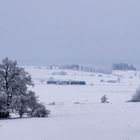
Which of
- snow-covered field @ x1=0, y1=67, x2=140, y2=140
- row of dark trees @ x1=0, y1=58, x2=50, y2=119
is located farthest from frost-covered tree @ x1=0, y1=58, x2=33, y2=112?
snow-covered field @ x1=0, y1=67, x2=140, y2=140

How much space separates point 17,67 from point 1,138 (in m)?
20.7

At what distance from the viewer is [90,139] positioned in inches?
677

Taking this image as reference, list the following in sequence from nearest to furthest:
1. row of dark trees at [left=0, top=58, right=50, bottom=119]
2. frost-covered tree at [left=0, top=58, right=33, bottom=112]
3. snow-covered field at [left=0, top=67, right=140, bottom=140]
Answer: snow-covered field at [left=0, top=67, right=140, bottom=140] → row of dark trees at [left=0, top=58, right=50, bottom=119] → frost-covered tree at [left=0, top=58, right=33, bottom=112]

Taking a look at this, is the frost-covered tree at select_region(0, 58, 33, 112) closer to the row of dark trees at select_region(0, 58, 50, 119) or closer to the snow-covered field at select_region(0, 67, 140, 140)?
the row of dark trees at select_region(0, 58, 50, 119)

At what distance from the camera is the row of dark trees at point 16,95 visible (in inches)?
1459

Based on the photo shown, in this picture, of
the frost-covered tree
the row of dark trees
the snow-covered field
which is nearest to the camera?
the snow-covered field

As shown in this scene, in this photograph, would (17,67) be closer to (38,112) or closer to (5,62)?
(5,62)

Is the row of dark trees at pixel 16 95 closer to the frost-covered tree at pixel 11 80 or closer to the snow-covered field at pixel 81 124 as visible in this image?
the frost-covered tree at pixel 11 80

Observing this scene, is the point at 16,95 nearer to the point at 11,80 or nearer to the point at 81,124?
the point at 11,80

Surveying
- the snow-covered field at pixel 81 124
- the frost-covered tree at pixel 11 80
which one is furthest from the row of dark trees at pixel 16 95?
the snow-covered field at pixel 81 124

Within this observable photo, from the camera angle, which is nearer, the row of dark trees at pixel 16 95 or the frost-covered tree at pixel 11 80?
the row of dark trees at pixel 16 95

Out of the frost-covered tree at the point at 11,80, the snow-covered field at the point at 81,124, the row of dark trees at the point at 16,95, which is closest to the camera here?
the snow-covered field at the point at 81,124

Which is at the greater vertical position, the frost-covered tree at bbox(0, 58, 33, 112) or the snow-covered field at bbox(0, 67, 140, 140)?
the frost-covered tree at bbox(0, 58, 33, 112)

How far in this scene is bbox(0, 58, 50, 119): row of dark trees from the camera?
37.1 meters
